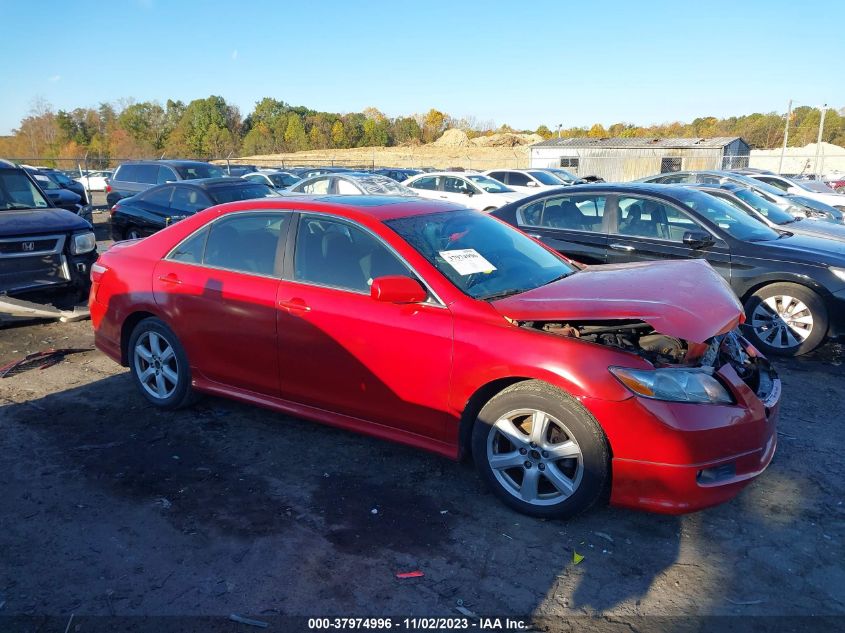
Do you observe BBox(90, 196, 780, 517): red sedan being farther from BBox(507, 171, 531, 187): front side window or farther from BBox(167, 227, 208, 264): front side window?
BBox(507, 171, 531, 187): front side window

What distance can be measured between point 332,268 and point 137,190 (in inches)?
535

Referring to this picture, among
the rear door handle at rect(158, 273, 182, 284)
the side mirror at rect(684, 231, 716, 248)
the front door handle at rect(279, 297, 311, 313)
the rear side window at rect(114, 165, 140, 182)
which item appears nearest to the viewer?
the front door handle at rect(279, 297, 311, 313)

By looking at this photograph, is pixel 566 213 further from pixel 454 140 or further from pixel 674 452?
pixel 454 140

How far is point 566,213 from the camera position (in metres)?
7.46

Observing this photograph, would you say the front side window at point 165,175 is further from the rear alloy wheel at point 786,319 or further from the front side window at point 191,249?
the rear alloy wheel at point 786,319

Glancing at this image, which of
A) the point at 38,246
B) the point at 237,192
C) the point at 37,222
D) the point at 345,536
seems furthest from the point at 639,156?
the point at 345,536

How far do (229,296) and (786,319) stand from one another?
5.35m

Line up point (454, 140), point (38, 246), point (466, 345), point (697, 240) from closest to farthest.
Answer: point (466, 345)
point (697, 240)
point (38, 246)
point (454, 140)

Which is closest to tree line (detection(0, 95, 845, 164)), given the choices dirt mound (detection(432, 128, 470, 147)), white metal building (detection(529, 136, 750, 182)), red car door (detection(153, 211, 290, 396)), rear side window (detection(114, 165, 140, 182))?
dirt mound (detection(432, 128, 470, 147))

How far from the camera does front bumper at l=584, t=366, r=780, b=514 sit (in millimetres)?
3076

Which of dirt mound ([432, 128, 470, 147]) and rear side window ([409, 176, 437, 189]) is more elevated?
dirt mound ([432, 128, 470, 147])

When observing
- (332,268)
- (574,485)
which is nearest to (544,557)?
(574,485)

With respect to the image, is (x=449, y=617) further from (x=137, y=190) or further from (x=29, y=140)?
(x=29, y=140)

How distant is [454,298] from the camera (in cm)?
360
